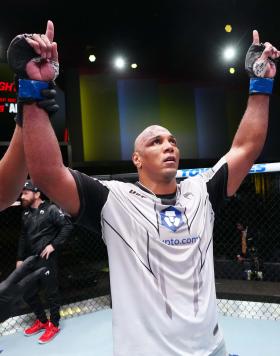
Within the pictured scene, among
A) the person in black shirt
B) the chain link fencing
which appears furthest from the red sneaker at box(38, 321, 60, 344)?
the chain link fencing

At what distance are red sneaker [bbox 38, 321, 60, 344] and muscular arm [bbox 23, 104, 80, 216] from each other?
3.07 meters

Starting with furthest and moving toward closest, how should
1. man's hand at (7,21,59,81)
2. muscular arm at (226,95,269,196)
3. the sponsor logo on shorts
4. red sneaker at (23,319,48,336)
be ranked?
red sneaker at (23,319,48,336) < muscular arm at (226,95,269,196) < the sponsor logo on shorts < man's hand at (7,21,59,81)

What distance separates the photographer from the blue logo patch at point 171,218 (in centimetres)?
144

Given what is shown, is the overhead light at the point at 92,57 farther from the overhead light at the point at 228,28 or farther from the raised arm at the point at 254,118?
the raised arm at the point at 254,118

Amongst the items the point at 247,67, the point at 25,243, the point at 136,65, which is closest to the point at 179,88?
the point at 136,65

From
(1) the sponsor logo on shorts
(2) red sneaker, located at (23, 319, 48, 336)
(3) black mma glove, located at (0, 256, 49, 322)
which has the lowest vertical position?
(2) red sneaker, located at (23, 319, 48, 336)

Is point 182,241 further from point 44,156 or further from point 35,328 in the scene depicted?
point 35,328

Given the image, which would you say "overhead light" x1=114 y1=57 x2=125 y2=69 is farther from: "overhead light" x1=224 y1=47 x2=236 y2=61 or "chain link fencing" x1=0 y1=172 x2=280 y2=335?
"chain link fencing" x1=0 y1=172 x2=280 y2=335

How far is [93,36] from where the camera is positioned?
22.7 feet

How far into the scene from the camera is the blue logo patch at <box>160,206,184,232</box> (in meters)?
1.44

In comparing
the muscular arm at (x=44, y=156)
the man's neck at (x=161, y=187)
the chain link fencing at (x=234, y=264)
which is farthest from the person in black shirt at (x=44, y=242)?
the muscular arm at (x=44, y=156)

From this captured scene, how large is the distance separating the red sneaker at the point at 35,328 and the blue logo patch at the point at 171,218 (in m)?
3.19

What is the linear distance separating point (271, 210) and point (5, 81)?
216 inches

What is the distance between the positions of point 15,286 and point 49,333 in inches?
63.5
